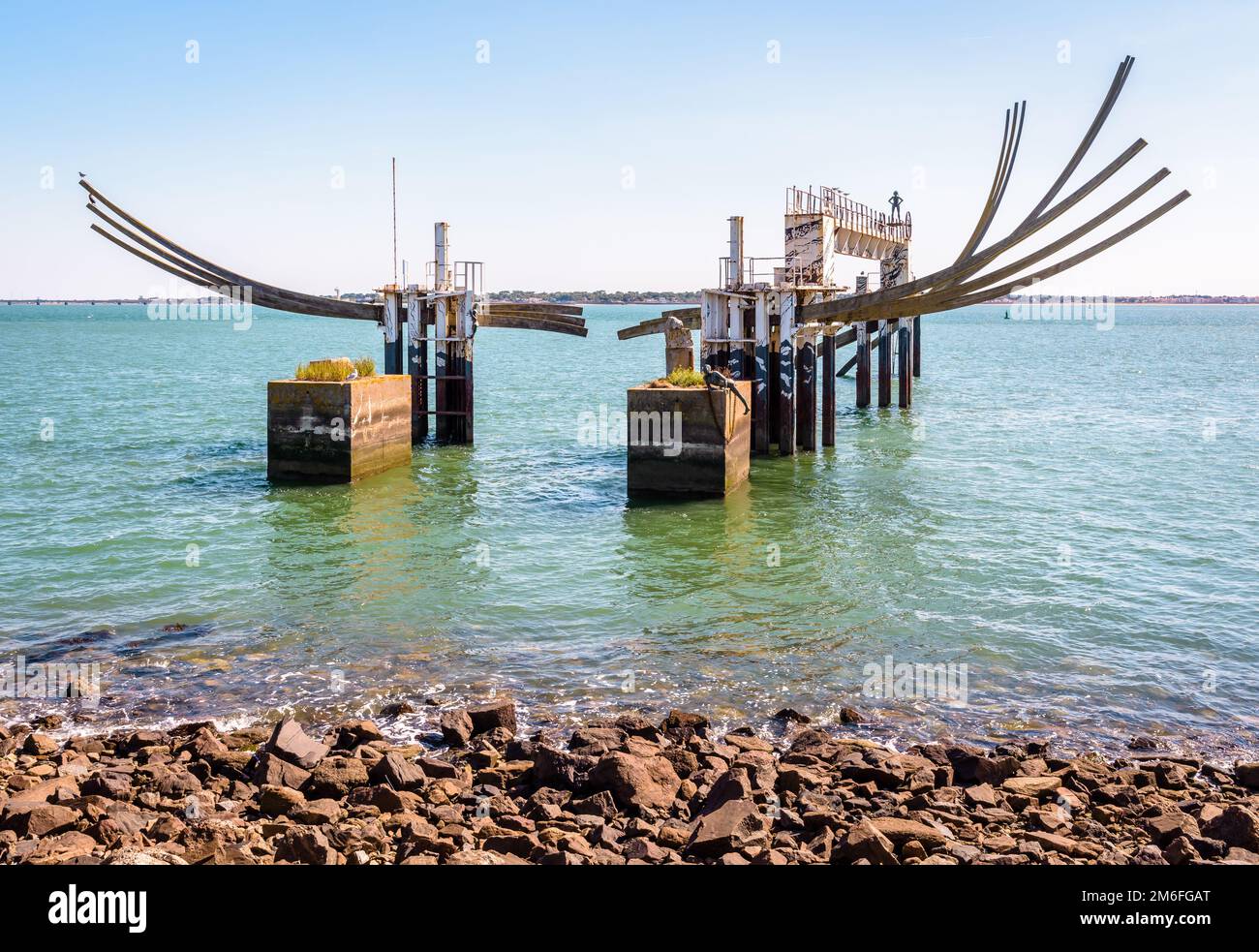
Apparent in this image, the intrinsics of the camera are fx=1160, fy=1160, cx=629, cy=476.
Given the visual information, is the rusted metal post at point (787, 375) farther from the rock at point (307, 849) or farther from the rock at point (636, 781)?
the rock at point (307, 849)

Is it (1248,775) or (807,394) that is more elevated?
(807,394)

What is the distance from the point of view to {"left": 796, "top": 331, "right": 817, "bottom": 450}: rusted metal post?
32812 millimetres

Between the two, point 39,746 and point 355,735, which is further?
point 355,735

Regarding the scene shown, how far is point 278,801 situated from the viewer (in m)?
9.94

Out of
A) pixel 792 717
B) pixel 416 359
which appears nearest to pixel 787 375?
pixel 416 359

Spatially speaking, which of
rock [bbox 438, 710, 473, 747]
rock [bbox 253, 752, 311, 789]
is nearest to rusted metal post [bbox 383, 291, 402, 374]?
rock [bbox 438, 710, 473, 747]

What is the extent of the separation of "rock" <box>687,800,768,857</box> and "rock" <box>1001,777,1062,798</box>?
2530mm

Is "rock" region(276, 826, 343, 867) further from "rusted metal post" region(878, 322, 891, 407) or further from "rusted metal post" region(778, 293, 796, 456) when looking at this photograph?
"rusted metal post" region(878, 322, 891, 407)

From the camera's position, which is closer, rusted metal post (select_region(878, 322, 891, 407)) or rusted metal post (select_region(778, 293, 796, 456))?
rusted metal post (select_region(778, 293, 796, 456))

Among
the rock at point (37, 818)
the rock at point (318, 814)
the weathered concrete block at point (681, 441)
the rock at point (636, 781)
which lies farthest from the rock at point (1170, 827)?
the weathered concrete block at point (681, 441)

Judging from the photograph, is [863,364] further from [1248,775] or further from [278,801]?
[278,801]

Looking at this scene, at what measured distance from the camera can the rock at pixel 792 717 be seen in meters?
12.8

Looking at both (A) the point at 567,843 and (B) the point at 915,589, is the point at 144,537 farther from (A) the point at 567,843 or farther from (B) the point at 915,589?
(A) the point at 567,843

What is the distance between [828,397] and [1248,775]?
2501cm
